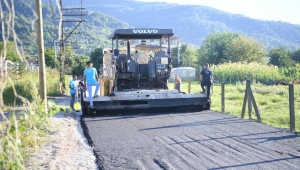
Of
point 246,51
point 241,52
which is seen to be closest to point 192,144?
point 241,52

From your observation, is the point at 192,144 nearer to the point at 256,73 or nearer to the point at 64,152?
the point at 64,152

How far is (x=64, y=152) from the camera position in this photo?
7137 millimetres

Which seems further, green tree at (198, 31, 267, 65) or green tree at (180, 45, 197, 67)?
green tree at (180, 45, 197, 67)

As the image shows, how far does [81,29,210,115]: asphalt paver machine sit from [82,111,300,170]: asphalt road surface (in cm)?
138

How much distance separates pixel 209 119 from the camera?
1086 cm

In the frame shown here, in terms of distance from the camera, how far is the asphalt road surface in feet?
20.1

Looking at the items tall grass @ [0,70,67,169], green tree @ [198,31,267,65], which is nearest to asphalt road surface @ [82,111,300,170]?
tall grass @ [0,70,67,169]

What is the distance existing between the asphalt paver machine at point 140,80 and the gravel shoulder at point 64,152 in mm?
2499

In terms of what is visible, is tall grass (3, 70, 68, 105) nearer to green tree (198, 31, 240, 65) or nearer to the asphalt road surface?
the asphalt road surface

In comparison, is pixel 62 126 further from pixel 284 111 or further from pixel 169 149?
pixel 284 111

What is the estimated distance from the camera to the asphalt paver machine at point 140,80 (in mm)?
12336

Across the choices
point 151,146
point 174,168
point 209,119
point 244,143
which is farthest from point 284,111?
point 174,168

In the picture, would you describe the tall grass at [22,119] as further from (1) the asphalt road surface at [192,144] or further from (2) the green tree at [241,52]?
(2) the green tree at [241,52]

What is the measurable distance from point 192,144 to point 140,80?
20.7 feet
